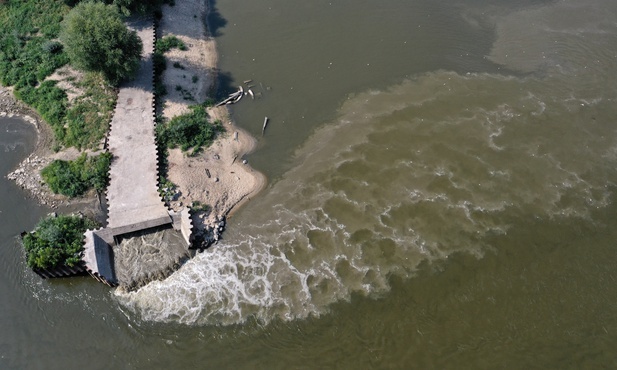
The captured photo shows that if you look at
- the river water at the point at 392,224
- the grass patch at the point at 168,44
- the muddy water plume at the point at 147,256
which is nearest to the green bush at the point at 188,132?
the river water at the point at 392,224

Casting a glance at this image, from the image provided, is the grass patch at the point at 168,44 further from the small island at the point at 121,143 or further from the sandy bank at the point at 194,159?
the sandy bank at the point at 194,159

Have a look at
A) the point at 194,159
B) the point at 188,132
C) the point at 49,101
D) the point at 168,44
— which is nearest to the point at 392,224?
the point at 194,159

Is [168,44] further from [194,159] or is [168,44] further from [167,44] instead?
[194,159]

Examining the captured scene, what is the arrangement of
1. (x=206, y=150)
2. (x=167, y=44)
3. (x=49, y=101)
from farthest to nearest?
(x=167, y=44) < (x=49, y=101) < (x=206, y=150)

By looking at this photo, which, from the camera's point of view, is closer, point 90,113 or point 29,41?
point 90,113

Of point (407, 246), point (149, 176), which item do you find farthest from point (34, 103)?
point (407, 246)

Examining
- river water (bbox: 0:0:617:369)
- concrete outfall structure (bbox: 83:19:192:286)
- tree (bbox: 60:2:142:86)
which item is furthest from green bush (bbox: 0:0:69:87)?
concrete outfall structure (bbox: 83:19:192:286)
